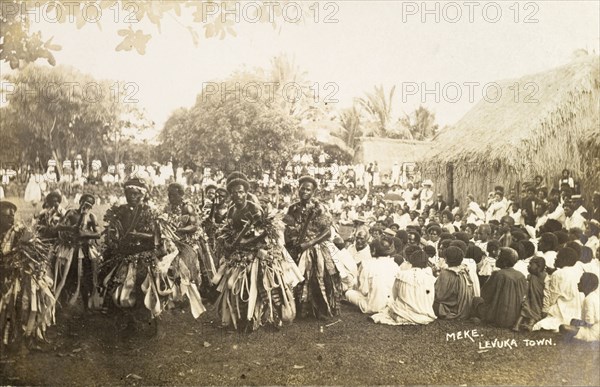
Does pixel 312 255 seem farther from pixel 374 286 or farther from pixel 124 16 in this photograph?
pixel 124 16

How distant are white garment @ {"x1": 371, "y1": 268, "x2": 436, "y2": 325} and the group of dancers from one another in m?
0.47

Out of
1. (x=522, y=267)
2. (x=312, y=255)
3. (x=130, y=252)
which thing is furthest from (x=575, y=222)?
(x=130, y=252)

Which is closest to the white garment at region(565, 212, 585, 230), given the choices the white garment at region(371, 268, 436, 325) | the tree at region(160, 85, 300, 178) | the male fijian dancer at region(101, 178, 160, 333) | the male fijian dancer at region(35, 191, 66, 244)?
the white garment at region(371, 268, 436, 325)

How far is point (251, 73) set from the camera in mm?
4410

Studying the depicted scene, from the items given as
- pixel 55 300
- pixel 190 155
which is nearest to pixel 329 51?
pixel 190 155

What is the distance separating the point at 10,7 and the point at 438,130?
12.0ft

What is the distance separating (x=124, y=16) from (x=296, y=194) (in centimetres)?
204

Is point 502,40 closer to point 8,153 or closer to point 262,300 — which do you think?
point 262,300

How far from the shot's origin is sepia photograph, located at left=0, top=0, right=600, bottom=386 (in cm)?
432

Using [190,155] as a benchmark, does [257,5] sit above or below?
above

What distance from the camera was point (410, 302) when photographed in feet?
14.4

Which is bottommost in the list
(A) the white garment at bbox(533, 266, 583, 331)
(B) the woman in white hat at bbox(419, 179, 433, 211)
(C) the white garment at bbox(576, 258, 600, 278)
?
(A) the white garment at bbox(533, 266, 583, 331)

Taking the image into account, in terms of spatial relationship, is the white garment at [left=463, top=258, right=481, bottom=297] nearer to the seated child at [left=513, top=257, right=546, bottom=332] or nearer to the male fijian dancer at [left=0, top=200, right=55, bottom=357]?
the seated child at [left=513, top=257, right=546, bottom=332]

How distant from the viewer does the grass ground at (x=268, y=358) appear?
14.0ft
